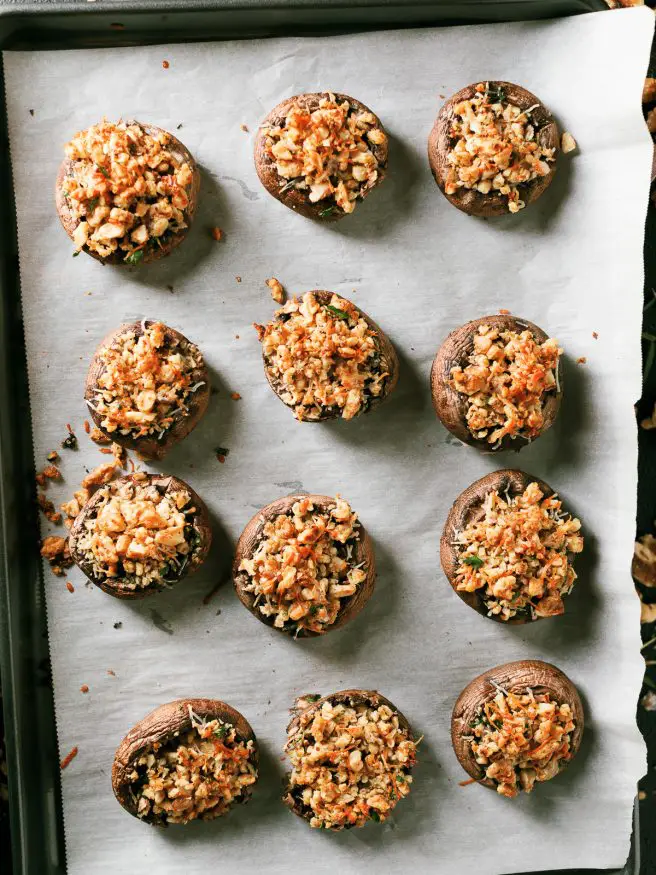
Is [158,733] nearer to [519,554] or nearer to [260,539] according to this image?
[260,539]

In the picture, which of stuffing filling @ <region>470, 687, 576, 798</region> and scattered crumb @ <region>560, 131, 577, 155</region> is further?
scattered crumb @ <region>560, 131, 577, 155</region>

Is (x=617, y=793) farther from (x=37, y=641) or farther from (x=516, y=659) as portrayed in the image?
(x=37, y=641)

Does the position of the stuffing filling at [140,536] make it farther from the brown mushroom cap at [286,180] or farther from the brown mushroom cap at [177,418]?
the brown mushroom cap at [286,180]

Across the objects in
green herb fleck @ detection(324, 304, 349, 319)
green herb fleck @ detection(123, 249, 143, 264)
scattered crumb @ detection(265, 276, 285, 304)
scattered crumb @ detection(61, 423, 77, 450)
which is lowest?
scattered crumb @ detection(61, 423, 77, 450)

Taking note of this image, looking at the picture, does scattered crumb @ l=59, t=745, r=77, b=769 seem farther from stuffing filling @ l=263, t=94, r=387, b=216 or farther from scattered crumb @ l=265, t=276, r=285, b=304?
stuffing filling @ l=263, t=94, r=387, b=216

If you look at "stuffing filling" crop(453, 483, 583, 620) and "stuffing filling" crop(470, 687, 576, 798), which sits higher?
"stuffing filling" crop(453, 483, 583, 620)

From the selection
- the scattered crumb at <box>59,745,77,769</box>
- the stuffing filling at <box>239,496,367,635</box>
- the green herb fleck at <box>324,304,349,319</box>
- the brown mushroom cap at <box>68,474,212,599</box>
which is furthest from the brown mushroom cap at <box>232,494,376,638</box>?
the scattered crumb at <box>59,745,77,769</box>

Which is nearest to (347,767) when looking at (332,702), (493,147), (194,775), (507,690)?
(332,702)
